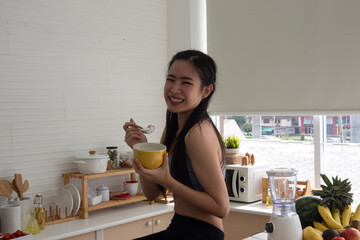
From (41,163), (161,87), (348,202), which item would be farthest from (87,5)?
(348,202)

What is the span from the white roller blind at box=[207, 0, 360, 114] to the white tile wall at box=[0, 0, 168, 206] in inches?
25.5

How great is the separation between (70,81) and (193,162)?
6.81 feet

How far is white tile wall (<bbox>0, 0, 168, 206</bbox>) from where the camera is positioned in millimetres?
3047

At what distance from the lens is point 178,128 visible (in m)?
1.89

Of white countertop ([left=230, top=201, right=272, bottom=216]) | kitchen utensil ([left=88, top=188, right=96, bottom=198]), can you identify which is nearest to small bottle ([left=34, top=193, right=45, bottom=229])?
kitchen utensil ([left=88, top=188, right=96, bottom=198])

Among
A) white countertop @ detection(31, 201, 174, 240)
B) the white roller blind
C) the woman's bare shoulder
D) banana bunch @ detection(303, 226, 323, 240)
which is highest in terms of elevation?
the white roller blind

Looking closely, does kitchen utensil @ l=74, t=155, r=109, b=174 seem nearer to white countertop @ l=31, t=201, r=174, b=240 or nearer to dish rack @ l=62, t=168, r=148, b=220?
dish rack @ l=62, t=168, r=148, b=220

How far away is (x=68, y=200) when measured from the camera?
3119 mm

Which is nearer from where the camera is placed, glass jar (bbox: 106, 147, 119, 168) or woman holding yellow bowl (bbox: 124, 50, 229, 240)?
woman holding yellow bowl (bbox: 124, 50, 229, 240)

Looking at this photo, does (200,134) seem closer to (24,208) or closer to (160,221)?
(24,208)

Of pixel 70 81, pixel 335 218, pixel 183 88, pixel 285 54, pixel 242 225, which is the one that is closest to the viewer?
pixel 183 88

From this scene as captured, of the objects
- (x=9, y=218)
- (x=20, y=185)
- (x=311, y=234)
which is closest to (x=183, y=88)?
(x=311, y=234)

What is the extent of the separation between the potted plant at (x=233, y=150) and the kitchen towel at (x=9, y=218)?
187cm

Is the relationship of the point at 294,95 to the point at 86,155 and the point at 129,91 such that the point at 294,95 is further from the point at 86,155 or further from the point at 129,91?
the point at 86,155
